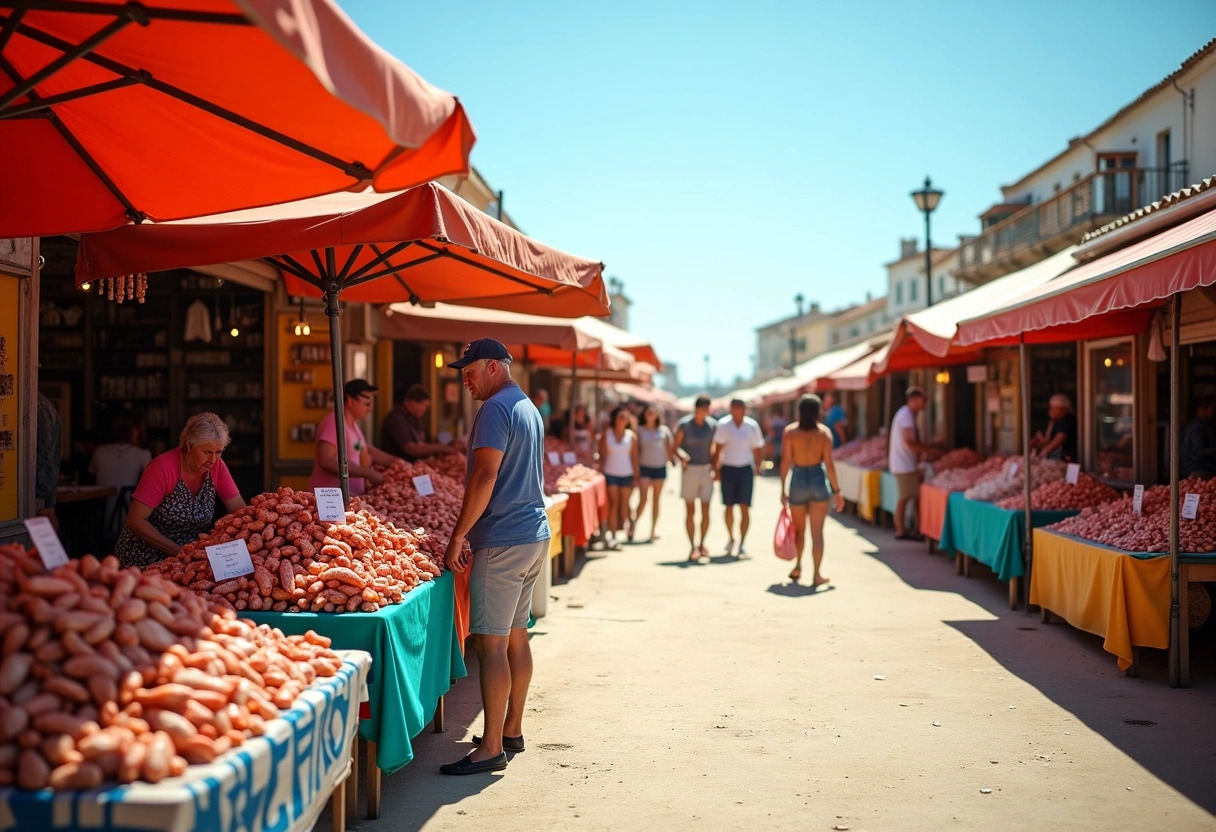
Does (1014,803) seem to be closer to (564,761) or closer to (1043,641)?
(564,761)

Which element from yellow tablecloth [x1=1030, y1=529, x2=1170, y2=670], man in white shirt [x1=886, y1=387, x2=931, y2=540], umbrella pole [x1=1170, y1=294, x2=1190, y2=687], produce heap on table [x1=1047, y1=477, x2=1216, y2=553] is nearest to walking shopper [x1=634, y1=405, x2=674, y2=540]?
man in white shirt [x1=886, y1=387, x2=931, y2=540]

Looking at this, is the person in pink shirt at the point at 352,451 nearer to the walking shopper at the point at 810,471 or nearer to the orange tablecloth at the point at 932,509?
the walking shopper at the point at 810,471

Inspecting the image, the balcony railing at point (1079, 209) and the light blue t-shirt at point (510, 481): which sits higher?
the balcony railing at point (1079, 209)

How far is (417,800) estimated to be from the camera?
4.89 metres

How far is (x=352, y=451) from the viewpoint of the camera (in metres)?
7.92

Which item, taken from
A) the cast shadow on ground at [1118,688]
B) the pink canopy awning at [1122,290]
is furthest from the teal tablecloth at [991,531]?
the pink canopy awning at [1122,290]

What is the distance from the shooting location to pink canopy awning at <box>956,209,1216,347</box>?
6.18 metres

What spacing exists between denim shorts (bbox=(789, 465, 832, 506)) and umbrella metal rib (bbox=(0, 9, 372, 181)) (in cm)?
766

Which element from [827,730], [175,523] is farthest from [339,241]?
[827,730]

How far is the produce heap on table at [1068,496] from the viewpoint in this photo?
32.9 ft

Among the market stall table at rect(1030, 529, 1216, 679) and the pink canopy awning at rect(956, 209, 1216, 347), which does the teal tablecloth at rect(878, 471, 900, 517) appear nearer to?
the pink canopy awning at rect(956, 209, 1216, 347)

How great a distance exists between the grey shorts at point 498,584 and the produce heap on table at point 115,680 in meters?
1.71

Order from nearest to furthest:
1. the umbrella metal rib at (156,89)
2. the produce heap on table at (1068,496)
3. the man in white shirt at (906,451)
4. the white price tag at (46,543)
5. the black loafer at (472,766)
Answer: the umbrella metal rib at (156,89)
the white price tag at (46,543)
the black loafer at (472,766)
the produce heap on table at (1068,496)
the man in white shirt at (906,451)

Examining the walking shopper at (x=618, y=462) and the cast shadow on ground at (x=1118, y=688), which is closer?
the cast shadow on ground at (x=1118, y=688)
